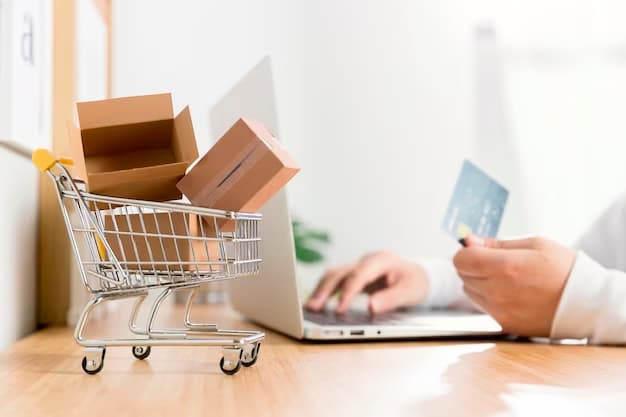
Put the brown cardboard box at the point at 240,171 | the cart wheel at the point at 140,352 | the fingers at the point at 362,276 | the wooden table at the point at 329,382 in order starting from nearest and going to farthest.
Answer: the wooden table at the point at 329,382 → the brown cardboard box at the point at 240,171 → the cart wheel at the point at 140,352 → the fingers at the point at 362,276

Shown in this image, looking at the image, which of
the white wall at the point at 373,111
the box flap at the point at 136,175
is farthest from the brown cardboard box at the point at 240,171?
the white wall at the point at 373,111

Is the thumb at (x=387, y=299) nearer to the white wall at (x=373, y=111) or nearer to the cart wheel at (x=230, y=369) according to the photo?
the cart wheel at (x=230, y=369)

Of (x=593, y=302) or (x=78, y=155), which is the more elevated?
(x=78, y=155)

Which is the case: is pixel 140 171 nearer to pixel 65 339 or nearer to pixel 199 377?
pixel 199 377

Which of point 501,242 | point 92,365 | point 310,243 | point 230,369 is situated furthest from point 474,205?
point 310,243

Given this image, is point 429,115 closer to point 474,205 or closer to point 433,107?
point 433,107

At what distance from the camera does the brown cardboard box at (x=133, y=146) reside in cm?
76

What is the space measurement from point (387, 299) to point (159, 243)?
2.96 feet

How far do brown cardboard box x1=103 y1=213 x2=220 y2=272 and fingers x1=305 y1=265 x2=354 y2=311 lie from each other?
726 mm

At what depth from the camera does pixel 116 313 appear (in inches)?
63.6

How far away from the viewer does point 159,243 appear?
2.54 ft

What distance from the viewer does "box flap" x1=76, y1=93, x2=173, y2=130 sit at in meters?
0.77

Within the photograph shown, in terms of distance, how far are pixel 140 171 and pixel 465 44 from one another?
298 cm

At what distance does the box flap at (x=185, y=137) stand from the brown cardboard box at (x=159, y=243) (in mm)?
83
